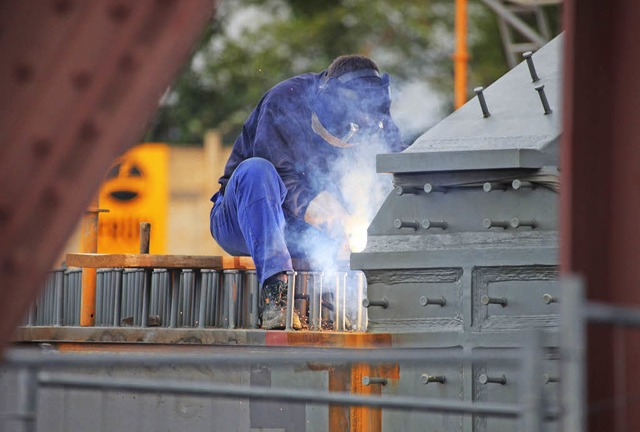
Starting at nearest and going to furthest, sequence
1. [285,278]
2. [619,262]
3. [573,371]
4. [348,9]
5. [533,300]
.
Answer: [573,371]
[619,262]
[533,300]
[285,278]
[348,9]

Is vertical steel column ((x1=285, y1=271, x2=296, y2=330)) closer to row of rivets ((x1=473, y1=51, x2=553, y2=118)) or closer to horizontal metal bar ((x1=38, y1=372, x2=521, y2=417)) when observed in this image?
row of rivets ((x1=473, y1=51, x2=553, y2=118))

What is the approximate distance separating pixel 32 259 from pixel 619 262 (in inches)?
85.7

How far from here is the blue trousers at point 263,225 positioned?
7320 mm

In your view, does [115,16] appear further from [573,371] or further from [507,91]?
[507,91]

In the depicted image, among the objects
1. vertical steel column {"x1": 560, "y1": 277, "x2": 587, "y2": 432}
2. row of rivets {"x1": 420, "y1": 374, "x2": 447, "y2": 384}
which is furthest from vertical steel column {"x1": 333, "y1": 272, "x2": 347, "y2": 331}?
vertical steel column {"x1": 560, "y1": 277, "x2": 587, "y2": 432}

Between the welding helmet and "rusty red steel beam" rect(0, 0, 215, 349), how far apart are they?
17.9 ft

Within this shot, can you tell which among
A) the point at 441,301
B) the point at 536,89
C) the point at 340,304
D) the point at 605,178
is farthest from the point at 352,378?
the point at 605,178

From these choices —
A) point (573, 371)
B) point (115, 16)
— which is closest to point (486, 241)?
point (573, 371)

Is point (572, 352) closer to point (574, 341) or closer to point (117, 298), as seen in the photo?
point (574, 341)

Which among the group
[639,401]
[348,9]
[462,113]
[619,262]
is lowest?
[639,401]

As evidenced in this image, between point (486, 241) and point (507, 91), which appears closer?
point (486, 241)

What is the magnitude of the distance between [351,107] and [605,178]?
4.18m

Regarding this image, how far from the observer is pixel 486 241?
6.77 metres

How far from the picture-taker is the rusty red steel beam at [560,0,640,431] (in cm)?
414
